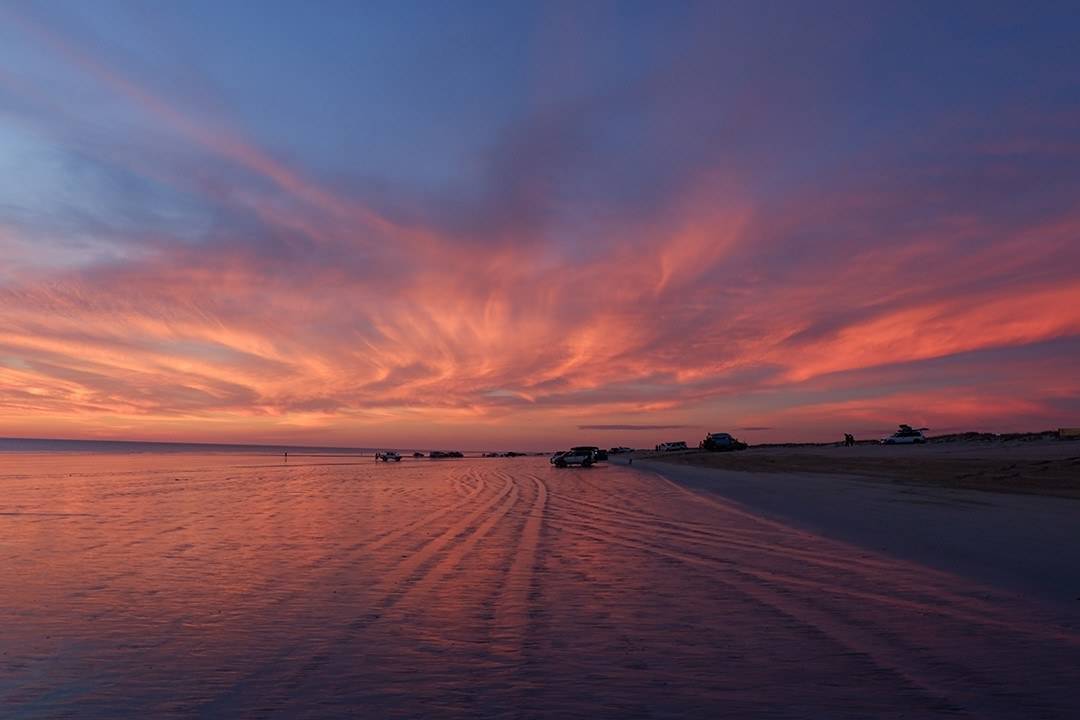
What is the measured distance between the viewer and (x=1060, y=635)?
30.8 ft

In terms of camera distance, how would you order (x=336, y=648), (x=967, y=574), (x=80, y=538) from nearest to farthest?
(x=336, y=648) → (x=967, y=574) → (x=80, y=538)

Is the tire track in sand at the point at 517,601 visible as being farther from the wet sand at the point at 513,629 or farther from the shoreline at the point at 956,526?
the shoreline at the point at 956,526

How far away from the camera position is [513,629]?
9.95 m

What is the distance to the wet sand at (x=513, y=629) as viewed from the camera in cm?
720

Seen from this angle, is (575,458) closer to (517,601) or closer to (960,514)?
(960,514)

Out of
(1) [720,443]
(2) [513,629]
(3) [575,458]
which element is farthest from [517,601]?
(1) [720,443]

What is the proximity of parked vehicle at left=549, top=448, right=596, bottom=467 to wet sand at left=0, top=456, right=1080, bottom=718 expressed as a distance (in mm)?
57633

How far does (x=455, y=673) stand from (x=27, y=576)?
10.5 metres

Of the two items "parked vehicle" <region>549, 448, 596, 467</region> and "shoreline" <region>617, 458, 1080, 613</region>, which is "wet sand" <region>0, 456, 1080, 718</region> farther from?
"parked vehicle" <region>549, 448, 596, 467</region>

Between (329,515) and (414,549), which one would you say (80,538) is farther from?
(414,549)

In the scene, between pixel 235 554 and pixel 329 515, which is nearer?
pixel 235 554

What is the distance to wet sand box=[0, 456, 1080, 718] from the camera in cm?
720

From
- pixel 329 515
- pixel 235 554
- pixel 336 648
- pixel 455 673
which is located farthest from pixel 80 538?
pixel 455 673

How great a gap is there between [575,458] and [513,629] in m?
69.0
